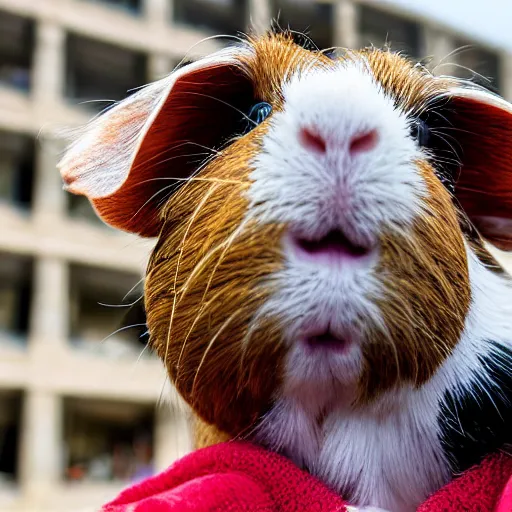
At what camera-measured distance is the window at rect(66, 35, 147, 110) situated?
4.84 metres

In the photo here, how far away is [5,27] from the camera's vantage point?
486 cm

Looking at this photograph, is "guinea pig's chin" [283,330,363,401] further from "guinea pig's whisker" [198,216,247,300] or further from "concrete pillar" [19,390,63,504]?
"concrete pillar" [19,390,63,504]

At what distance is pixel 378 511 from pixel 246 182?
19 cm

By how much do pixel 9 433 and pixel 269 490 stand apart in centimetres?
475

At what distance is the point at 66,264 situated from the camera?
185 inches

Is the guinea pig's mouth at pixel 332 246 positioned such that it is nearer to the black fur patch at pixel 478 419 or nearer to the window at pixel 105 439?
the black fur patch at pixel 478 419

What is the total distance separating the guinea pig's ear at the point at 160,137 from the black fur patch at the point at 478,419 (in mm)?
203

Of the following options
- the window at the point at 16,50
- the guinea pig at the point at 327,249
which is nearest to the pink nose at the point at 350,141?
the guinea pig at the point at 327,249

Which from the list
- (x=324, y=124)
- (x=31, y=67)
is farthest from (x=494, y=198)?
(x=31, y=67)

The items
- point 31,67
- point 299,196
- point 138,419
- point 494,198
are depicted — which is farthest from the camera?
point 138,419

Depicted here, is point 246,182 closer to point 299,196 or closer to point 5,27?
point 299,196

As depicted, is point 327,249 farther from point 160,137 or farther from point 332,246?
point 160,137

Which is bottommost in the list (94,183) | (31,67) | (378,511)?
(31,67)

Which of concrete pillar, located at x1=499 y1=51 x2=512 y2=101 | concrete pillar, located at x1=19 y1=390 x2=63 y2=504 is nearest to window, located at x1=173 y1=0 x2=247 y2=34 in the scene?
Result: concrete pillar, located at x1=19 y1=390 x2=63 y2=504
